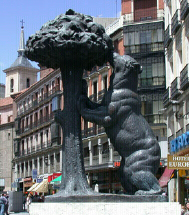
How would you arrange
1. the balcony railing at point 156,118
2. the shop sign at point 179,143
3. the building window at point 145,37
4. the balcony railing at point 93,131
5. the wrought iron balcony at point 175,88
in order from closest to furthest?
the shop sign at point 179,143, the wrought iron balcony at point 175,88, the balcony railing at point 156,118, the building window at point 145,37, the balcony railing at point 93,131

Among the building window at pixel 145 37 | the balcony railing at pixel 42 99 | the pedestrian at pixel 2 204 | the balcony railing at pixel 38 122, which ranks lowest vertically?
the pedestrian at pixel 2 204

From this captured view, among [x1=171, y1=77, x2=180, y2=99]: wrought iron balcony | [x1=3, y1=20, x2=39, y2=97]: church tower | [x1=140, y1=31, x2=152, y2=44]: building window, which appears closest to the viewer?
[x1=171, y1=77, x2=180, y2=99]: wrought iron balcony

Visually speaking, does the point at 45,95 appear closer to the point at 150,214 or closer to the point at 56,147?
the point at 56,147

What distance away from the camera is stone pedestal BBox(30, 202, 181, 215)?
7.44 meters

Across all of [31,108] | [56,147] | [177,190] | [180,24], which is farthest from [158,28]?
[31,108]

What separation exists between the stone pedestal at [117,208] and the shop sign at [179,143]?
16429 millimetres

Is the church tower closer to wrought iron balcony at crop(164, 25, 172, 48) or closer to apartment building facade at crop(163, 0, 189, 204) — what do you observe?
apartment building facade at crop(163, 0, 189, 204)

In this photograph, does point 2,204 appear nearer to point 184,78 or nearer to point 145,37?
point 184,78

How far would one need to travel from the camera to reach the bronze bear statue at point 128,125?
8.32 meters

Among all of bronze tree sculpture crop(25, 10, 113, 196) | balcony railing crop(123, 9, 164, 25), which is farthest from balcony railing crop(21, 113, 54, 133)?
bronze tree sculpture crop(25, 10, 113, 196)

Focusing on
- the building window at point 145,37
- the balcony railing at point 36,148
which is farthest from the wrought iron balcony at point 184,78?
the balcony railing at point 36,148

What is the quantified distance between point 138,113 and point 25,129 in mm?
54616

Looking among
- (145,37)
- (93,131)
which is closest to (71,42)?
(145,37)

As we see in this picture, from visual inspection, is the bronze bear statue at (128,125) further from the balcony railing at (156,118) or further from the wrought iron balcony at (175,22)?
the balcony railing at (156,118)
